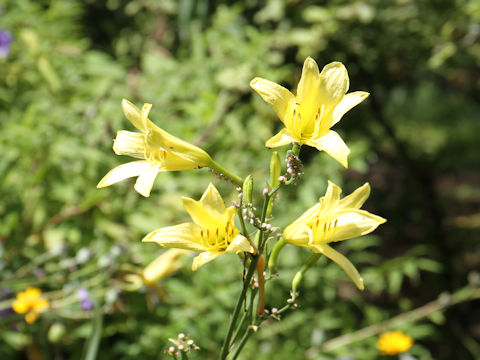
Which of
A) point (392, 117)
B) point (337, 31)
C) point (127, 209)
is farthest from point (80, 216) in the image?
point (392, 117)

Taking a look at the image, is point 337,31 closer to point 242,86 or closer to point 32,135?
point 242,86

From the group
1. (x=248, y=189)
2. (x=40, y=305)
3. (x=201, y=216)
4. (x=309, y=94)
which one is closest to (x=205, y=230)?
(x=201, y=216)

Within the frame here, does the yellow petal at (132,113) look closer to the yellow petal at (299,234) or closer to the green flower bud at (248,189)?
the green flower bud at (248,189)

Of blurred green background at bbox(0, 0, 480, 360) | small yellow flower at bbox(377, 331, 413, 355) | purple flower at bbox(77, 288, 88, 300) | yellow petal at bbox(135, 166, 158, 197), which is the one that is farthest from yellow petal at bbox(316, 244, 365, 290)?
small yellow flower at bbox(377, 331, 413, 355)

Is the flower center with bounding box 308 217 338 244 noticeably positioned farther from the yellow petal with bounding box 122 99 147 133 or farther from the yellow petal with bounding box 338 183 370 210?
the yellow petal with bounding box 122 99 147 133

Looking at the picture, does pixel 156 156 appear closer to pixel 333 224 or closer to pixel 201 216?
pixel 201 216
